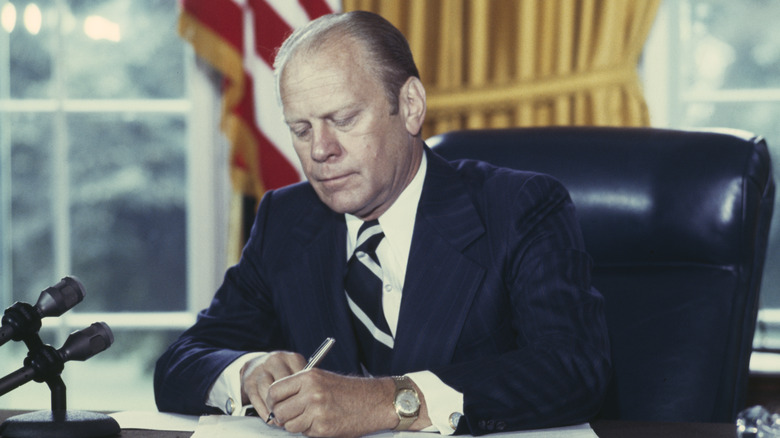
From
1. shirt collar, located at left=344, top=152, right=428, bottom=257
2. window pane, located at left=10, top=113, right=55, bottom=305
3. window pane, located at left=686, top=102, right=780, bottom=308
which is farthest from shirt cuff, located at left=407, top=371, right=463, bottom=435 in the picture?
window pane, located at left=10, top=113, right=55, bottom=305

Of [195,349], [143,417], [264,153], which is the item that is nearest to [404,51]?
[195,349]

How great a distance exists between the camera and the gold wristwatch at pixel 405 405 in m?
1.24

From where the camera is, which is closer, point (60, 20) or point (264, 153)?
point (264, 153)

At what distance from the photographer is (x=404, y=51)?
65.4 inches

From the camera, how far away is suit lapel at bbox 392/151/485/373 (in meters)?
1.55

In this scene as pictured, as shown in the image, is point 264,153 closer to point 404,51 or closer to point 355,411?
point 404,51

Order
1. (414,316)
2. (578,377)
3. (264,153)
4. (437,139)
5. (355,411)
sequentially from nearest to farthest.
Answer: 1. (355,411)
2. (578,377)
3. (414,316)
4. (437,139)
5. (264,153)

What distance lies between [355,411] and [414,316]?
38 centimetres

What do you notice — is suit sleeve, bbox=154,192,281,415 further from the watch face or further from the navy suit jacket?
the watch face

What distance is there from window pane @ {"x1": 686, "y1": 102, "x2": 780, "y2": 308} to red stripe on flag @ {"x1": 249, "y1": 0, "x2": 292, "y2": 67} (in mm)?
1418

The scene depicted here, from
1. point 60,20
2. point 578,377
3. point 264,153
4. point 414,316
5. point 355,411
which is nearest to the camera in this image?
point 355,411

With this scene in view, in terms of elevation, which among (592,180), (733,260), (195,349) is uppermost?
(592,180)

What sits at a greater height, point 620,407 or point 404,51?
point 404,51

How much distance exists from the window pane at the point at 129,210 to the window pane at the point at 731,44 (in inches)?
72.4
